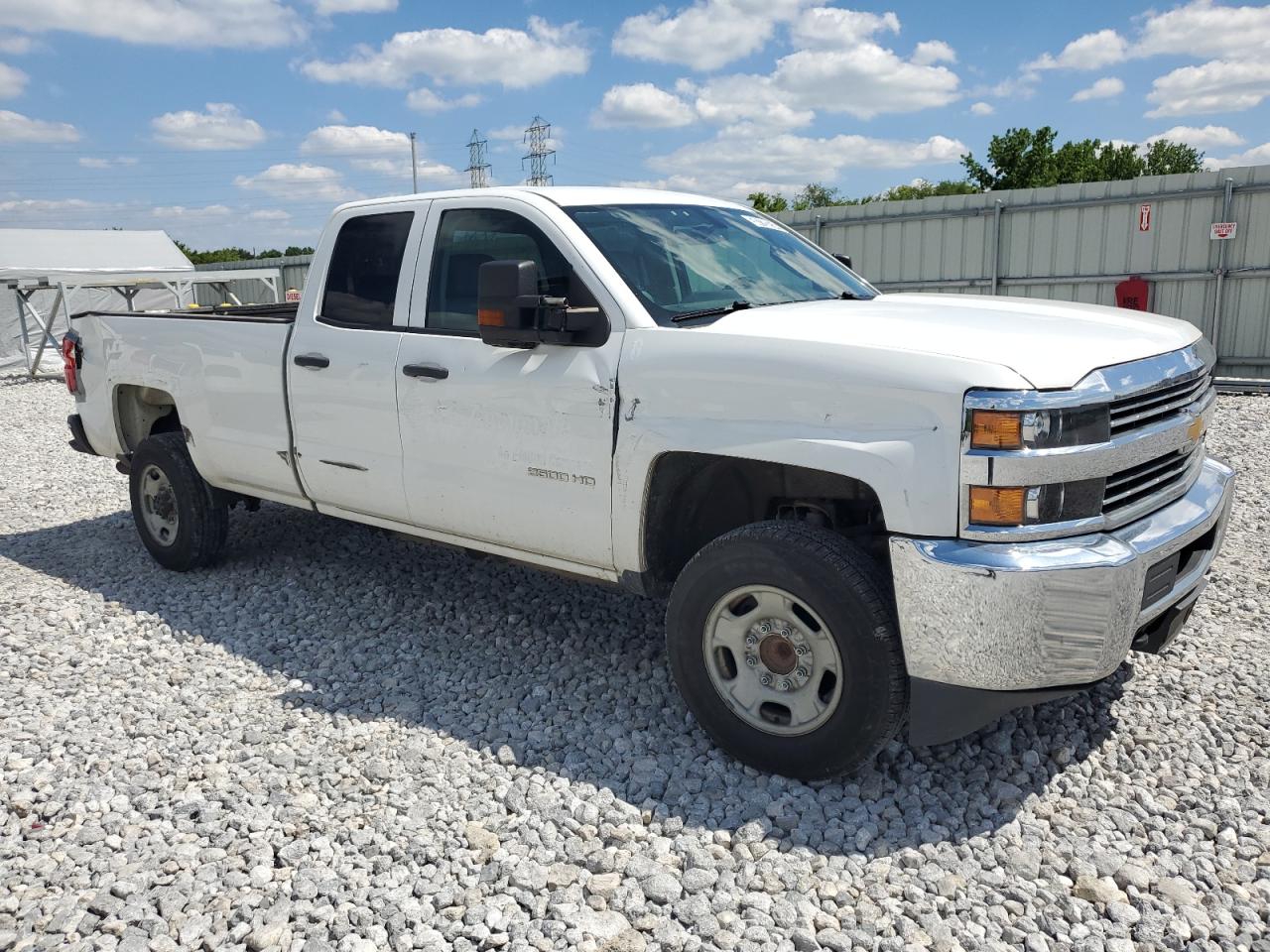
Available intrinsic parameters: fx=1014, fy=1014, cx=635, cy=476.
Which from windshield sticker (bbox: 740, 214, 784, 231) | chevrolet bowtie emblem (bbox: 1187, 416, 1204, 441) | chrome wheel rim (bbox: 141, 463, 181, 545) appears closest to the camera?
chevrolet bowtie emblem (bbox: 1187, 416, 1204, 441)

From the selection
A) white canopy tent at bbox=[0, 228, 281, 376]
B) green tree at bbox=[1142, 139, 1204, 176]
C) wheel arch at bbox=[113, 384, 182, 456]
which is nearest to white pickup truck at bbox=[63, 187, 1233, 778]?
wheel arch at bbox=[113, 384, 182, 456]

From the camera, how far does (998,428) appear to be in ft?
9.23

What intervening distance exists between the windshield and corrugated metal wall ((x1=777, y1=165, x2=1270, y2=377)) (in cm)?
1072

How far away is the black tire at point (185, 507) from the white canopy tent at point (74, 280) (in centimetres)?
1433

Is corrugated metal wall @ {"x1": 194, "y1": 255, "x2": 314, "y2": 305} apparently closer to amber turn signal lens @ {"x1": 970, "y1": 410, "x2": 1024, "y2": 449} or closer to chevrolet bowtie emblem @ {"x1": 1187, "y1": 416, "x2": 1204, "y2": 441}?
chevrolet bowtie emblem @ {"x1": 1187, "y1": 416, "x2": 1204, "y2": 441}

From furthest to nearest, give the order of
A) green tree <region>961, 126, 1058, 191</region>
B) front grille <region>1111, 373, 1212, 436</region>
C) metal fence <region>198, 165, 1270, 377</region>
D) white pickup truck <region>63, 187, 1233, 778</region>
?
green tree <region>961, 126, 1058, 191</region>, metal fence <region>198, 165, 1270, 377</region>, front grille <region>1111, 373, 1212, 436</region>, white pickup truck <region>63, 187, 1233, 778</region>

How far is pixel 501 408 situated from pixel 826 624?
1.56 m

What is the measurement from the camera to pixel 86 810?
3.40 metres

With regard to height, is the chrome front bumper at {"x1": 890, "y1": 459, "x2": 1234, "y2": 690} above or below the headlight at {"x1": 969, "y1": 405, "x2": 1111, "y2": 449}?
below

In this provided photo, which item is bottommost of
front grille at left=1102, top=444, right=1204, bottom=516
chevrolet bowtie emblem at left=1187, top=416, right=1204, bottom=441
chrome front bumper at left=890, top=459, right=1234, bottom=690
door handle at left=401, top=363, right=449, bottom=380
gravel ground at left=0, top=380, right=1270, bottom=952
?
gravel ground at left=0, top=380, right=1270, bottom=952

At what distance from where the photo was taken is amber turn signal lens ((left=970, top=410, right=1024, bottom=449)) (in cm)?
280

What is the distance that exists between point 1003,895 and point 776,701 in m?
0.91

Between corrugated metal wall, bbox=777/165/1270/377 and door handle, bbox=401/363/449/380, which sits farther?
corrugated metal wall, bbox=777/165/1270/377

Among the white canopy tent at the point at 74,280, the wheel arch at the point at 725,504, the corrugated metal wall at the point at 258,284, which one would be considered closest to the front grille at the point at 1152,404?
the wheel arch at the point at 725,504
